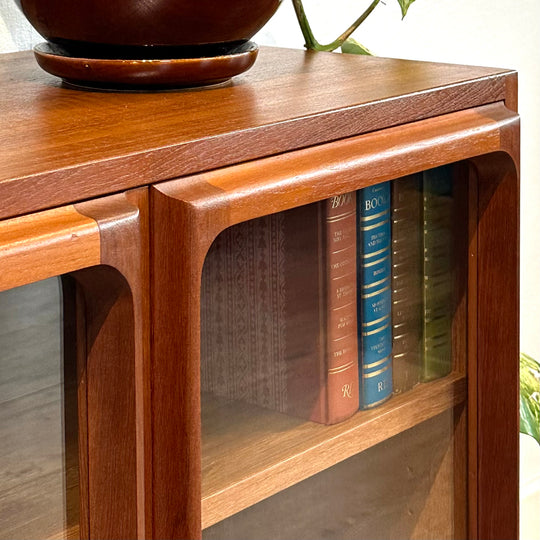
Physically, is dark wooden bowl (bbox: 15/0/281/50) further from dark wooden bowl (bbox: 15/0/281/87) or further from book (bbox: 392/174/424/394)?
book (bbox: 392/174/424/394)

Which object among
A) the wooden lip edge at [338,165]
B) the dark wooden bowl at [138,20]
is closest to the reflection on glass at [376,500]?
the wooden lip edge at [338,165]

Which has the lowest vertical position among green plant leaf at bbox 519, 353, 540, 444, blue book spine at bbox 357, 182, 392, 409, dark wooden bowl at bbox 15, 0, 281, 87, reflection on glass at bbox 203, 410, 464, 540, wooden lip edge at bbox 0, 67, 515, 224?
green plant leaf at bbox 519, 353, 540, 444

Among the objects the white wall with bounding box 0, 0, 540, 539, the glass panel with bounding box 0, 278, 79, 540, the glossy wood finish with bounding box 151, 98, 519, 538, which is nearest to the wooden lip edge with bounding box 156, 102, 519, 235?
the glossy wood finish with bounding box 151, 98, 519, 538

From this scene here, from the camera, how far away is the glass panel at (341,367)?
62cm

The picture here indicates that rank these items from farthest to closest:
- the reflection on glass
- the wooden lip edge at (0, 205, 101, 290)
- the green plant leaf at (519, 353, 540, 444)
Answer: the green plant leaf at (519, 353, 540, 444), the reflection on glass, the wooden lip edge at (0, 205, 101, 290)

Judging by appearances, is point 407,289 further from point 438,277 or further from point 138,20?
point 138,20

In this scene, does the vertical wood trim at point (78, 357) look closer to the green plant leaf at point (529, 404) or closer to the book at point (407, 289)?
the book at point (407, 289)

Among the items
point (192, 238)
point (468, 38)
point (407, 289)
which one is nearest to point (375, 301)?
point (407, 289)

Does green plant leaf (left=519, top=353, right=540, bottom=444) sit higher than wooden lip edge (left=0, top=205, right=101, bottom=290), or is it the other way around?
wooden lip edge (left=0, top=205, right=101, bottom=290)

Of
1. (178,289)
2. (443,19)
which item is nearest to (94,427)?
(178,289)

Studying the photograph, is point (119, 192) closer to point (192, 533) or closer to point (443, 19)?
point (192, 533)

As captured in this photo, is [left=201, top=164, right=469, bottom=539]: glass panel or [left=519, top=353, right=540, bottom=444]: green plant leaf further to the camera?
[left=519, top=353, right=540, bottom=444]: green plant leaf

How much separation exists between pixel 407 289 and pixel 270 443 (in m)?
0.19

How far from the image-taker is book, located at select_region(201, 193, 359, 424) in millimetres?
593
